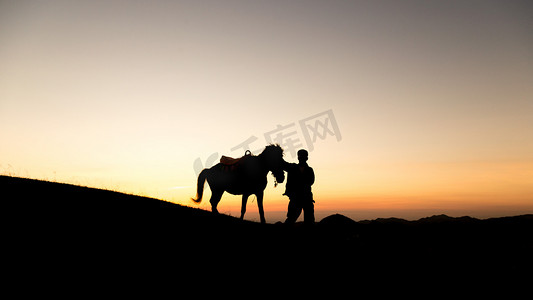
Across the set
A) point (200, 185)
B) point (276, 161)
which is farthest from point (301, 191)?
point (200, 185)

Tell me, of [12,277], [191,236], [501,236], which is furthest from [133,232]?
[501,236]

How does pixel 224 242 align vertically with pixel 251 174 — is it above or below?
below

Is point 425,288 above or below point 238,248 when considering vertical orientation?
below

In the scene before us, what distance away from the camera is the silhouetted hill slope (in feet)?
24.2

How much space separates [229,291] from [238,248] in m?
2.36

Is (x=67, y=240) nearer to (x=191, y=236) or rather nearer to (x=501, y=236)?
(x=191, y=236)

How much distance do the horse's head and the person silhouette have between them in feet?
4.68

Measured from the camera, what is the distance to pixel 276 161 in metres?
14.0

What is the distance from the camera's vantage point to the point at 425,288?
707cm

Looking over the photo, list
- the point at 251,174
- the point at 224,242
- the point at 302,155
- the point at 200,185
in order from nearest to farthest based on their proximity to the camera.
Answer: the point at 224,242 → the point at 302,155 → the point at 251,174 → the point at 200,185

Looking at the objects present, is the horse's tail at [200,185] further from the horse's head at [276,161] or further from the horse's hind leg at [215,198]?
the horse's head at [276,161]

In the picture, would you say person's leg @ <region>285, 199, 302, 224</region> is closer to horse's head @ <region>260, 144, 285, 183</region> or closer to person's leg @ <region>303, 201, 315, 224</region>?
person's leg @ <region>303, 201, 315, 224</region>

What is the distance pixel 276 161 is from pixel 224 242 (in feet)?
18.2

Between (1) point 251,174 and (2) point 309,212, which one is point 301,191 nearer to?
(2) point 309,212
